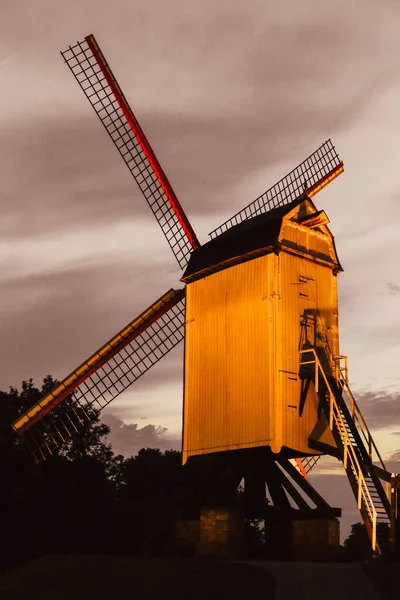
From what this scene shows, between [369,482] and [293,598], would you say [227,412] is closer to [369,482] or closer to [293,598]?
[369,482]

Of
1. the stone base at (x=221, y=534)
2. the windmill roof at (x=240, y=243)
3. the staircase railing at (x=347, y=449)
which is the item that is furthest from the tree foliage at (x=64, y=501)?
the windmill roof at (x=240, y=243)

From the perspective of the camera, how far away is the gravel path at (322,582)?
22406mm

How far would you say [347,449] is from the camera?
27.3 m

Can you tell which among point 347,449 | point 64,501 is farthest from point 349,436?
point 64,501

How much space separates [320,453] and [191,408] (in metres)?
4.96

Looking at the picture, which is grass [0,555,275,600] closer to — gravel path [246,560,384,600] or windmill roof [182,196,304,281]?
gravel path [246,560,384,600]

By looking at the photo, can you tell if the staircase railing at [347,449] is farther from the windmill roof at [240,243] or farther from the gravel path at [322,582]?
the windmill roof at [240,243]

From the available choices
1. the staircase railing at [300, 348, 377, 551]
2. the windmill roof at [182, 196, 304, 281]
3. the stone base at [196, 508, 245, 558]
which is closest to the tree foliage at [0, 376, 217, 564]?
the stone base at [196, 508, 245, 558]

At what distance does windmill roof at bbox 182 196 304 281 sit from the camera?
97.9 ft

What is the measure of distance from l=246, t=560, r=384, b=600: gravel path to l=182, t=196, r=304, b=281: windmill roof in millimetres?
10288

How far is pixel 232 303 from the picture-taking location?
30.3 meters

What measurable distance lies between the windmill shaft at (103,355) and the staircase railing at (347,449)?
23.0ft

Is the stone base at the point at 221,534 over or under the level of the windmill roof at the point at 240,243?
under

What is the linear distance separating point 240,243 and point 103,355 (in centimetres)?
751
